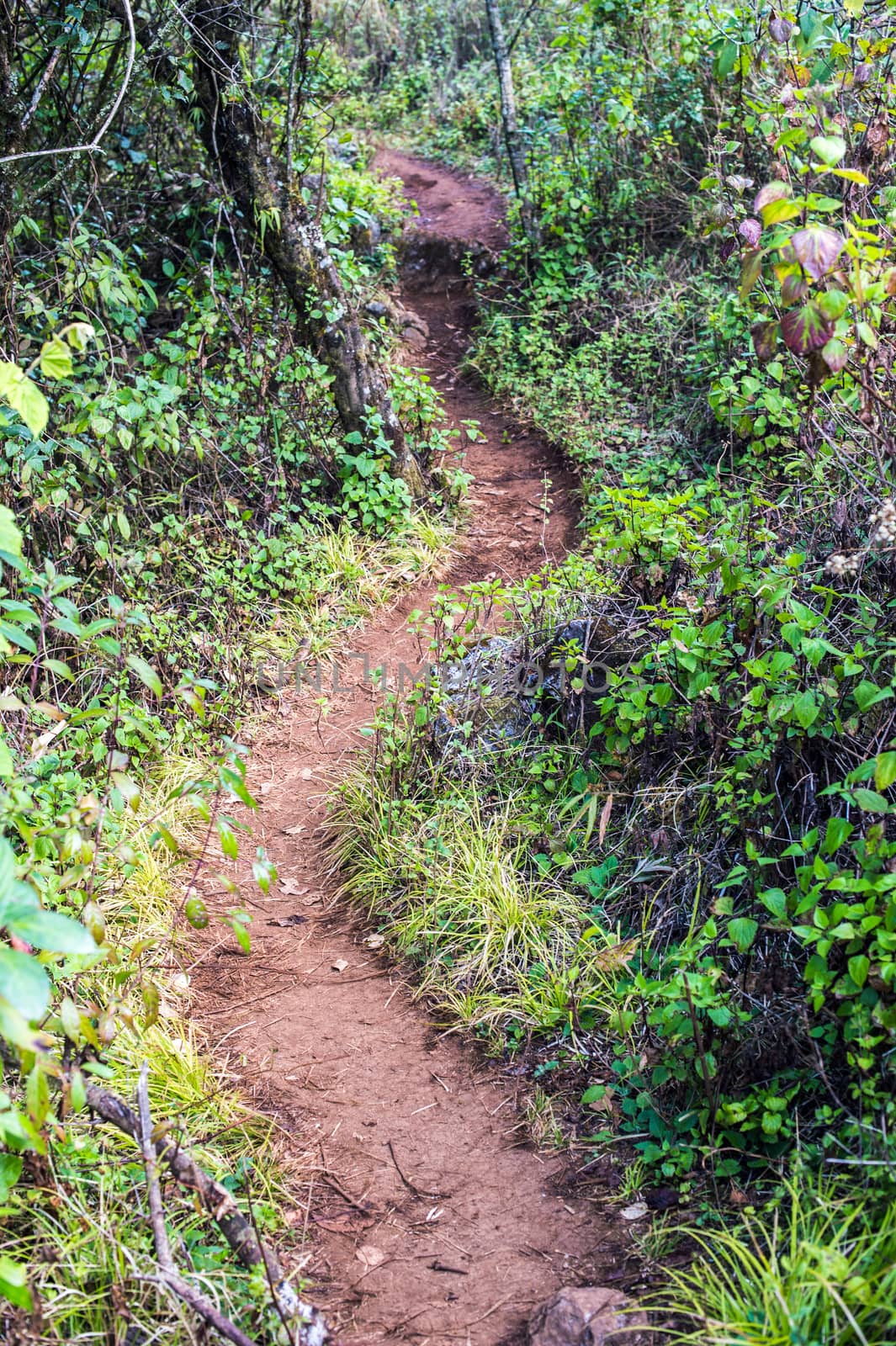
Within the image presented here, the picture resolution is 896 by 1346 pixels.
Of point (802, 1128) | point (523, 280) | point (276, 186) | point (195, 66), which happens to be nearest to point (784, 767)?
point (802, 1128)

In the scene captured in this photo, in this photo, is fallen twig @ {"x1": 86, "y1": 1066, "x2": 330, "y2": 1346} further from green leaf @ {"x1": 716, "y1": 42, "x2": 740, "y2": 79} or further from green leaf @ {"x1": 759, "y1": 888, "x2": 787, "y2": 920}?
green leaf @ {"x1": 716, "y1": 42, "x2": 740, "y2": 79}

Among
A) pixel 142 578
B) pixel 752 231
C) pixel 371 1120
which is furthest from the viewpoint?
pixel 142 578

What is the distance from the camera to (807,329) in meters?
2.57

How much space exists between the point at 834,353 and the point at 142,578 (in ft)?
12.9

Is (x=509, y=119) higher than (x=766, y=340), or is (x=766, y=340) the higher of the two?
(x=509, y=119)

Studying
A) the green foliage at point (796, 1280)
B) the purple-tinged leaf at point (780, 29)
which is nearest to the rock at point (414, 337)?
the purple-tinged leaf at point (780, 29)

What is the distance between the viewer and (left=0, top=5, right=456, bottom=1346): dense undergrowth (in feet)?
8.11

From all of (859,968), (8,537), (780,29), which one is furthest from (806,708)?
(780,29)

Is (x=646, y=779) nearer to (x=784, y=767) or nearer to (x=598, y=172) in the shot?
(x=784, y=767)

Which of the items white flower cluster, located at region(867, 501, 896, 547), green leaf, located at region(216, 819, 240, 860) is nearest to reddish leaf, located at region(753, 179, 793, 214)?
white flower cluster, located at region(867, 501, 896, 547)

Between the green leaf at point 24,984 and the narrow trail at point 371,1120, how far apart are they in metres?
1.76

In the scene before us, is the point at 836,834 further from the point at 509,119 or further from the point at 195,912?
the point at 509,119

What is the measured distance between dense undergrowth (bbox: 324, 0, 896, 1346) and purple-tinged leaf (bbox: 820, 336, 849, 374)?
4 cm

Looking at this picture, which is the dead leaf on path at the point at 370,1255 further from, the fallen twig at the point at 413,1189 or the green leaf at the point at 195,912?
the green leaf at the point at 195,912
